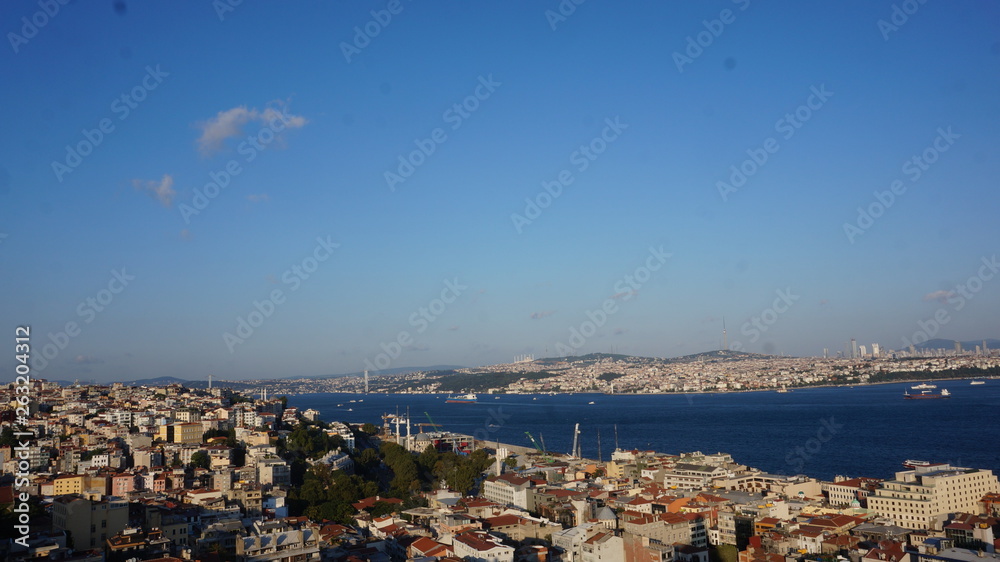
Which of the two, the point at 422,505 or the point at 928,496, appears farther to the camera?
the point at 422,505

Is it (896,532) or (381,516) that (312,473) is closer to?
(381,516)

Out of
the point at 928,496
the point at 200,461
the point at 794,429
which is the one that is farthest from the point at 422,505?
the point at 794,429

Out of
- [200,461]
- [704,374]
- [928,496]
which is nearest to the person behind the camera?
[928,496]

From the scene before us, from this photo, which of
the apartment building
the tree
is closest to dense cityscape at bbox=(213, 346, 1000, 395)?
the apartment building

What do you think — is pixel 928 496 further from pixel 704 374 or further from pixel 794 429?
pixel 704 374

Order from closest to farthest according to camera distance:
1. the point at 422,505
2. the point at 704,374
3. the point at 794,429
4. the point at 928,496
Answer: the point at 928,496, the point at 422,505, the point at 794,429, the point at 704,374
